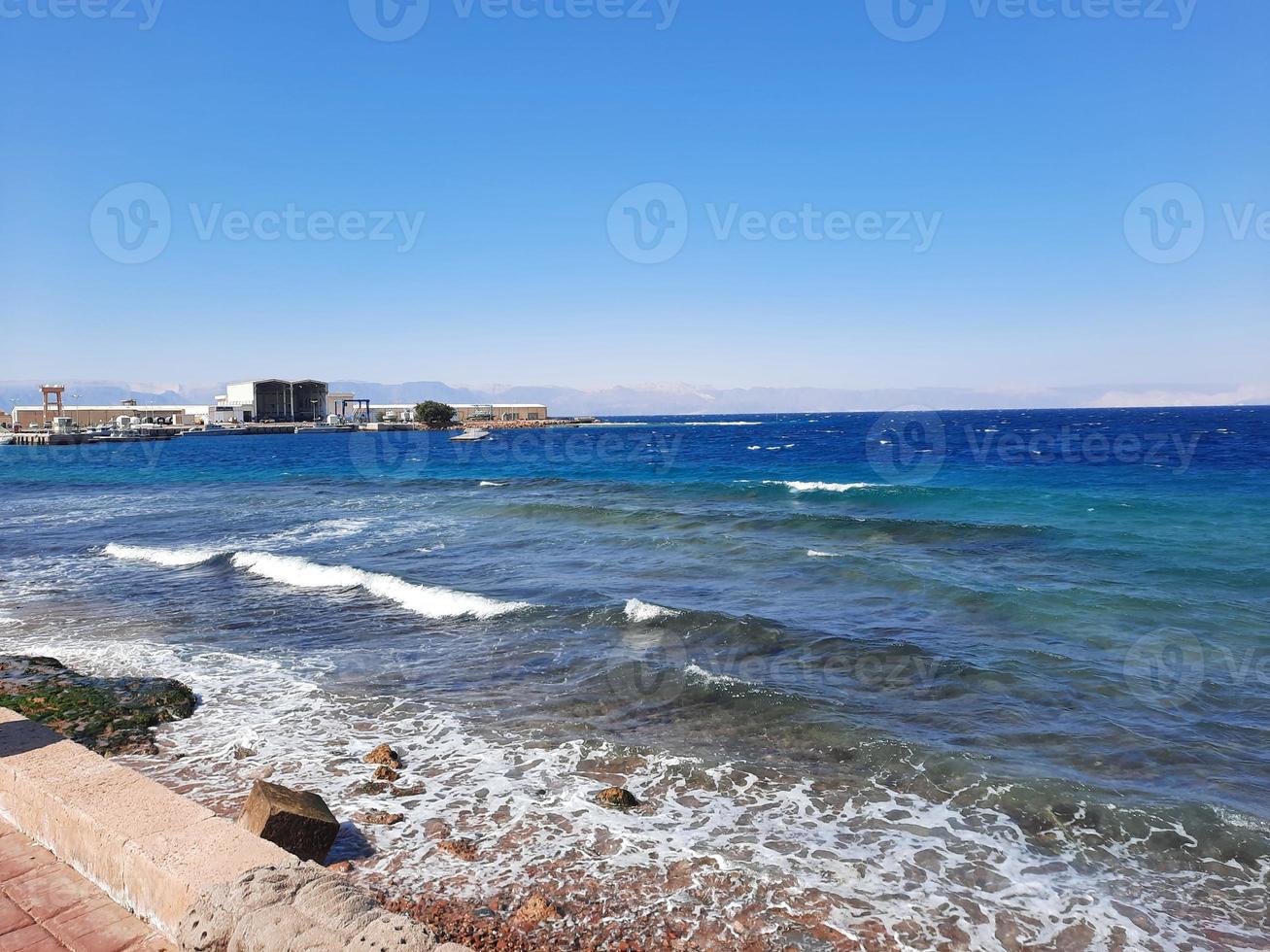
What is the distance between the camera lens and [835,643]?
12766mm

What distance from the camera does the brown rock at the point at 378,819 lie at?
699cm

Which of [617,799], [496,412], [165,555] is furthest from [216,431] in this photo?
[617,799]

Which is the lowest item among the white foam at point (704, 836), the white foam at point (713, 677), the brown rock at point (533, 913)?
the white foam at point (704, 836)

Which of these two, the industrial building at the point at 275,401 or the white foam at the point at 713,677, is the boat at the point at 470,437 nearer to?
the industrial building at the point at 275,401

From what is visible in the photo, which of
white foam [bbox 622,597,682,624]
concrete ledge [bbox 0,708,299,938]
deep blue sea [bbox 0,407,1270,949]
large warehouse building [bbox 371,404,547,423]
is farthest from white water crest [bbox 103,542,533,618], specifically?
large warehouse building [bbox 371,404,547,423]

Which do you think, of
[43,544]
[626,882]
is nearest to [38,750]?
[626,882]

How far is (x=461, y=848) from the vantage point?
6.58 m

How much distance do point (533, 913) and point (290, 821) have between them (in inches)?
77.2

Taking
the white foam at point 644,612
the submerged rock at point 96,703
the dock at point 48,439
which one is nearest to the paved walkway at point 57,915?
the submerged rock at point 96,703

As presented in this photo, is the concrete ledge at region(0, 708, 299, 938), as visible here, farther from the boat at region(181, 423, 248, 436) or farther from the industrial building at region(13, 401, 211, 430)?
the boat at region(181, 423, 248, 436)

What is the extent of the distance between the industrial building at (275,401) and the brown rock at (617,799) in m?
157

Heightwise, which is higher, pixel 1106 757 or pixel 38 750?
pixel 38 750

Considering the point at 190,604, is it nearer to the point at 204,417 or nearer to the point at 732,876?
the point at 732,876

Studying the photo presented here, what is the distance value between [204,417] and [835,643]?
15838 centimetres
